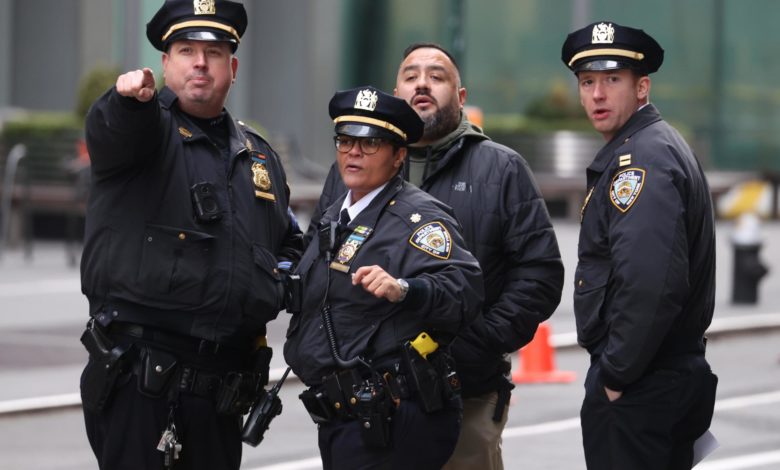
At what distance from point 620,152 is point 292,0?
24.3 meters

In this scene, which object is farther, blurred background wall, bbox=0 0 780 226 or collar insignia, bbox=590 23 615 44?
blurred background wall, bbox=0 0 780 226

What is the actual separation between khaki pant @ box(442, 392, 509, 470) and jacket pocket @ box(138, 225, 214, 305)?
1.26m

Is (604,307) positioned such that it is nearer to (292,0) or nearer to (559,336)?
(559,336)

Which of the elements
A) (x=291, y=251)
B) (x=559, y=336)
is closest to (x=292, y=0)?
(x=559, y=336)

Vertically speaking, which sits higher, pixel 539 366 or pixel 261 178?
pixel 261 178

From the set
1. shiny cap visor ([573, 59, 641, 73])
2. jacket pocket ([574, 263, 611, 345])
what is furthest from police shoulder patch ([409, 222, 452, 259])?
shiny cap visor ([573, 59, 641, 73])

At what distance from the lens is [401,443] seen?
5039mm

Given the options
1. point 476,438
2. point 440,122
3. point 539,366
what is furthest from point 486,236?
point 539,366

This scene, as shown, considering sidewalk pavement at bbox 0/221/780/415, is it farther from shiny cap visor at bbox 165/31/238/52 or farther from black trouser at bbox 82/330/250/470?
Result: shiny cap visor at bbox 165/31/238/52

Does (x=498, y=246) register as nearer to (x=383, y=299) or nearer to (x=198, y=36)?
(x=383, y=299)

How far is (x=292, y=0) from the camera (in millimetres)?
29109

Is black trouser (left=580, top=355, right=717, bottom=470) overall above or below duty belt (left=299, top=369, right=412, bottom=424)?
below

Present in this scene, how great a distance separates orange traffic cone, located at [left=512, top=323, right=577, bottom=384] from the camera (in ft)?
38.5

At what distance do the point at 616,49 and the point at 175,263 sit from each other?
5.41 ft
